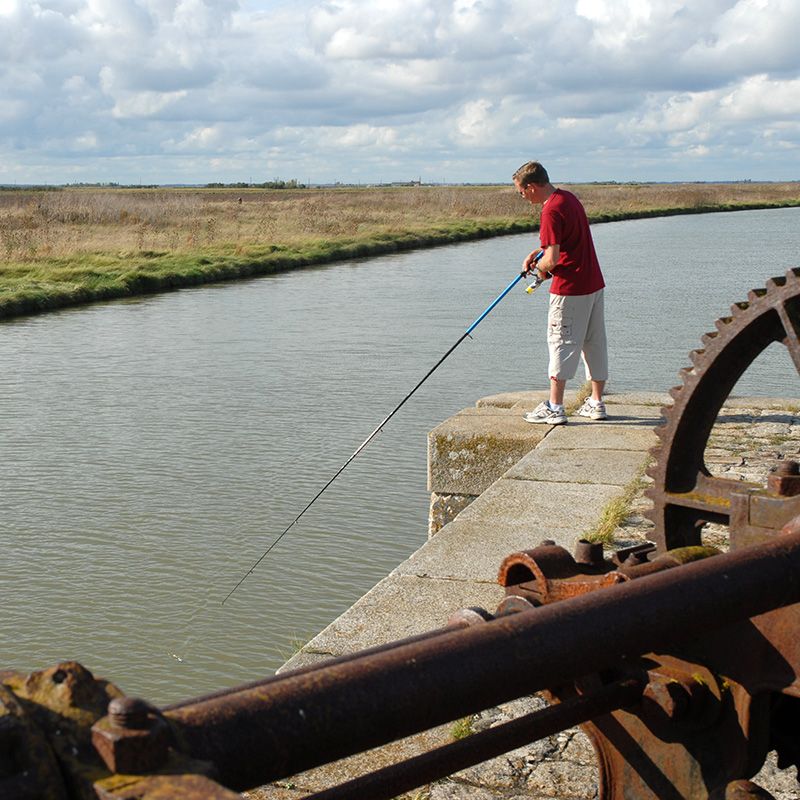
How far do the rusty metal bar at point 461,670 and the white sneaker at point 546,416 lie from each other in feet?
19.5

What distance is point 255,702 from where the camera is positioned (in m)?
1.42

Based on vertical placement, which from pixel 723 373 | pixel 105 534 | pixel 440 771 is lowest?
pixel 105 534

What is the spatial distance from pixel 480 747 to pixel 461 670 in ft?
1.61

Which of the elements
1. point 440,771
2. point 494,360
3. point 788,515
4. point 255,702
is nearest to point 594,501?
point 788,515

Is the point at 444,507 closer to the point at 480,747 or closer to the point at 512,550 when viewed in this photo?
the point at 512,550

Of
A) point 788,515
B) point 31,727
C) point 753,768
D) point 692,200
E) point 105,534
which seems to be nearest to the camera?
point 31,727

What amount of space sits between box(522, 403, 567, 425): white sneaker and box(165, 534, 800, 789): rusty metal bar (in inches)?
235

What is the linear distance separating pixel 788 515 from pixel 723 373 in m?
0.74

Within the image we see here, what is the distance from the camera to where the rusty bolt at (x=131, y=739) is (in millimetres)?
1199

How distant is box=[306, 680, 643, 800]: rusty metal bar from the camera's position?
1.85 metres

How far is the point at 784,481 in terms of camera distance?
2.70m

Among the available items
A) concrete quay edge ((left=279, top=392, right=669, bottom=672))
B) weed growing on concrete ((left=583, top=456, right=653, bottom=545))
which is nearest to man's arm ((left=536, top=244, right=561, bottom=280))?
concrete quay edge ((left=279, top=392, right=669, bottom=672))

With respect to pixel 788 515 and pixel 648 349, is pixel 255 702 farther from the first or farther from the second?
pixel 648 349

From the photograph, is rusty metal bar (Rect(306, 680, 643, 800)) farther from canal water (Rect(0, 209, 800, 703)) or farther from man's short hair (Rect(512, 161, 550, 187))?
man's short hair (Rect(512, 161, 550, 187))
